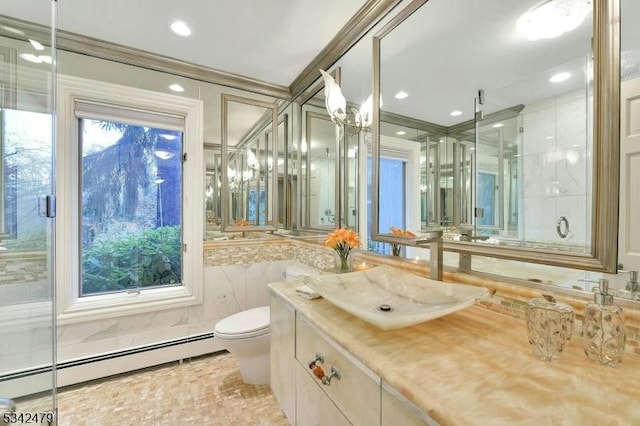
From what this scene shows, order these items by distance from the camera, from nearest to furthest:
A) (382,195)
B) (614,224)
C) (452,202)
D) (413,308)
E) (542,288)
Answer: (614,224)
(542,288)
(413,308)
(452,202)
(382,195)

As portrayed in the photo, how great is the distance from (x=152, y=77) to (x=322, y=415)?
244cm

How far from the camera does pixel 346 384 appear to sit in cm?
80

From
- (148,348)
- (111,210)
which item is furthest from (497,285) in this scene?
(111,210)

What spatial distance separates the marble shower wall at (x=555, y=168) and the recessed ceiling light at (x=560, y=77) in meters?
0.05

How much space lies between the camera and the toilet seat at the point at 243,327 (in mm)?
1664

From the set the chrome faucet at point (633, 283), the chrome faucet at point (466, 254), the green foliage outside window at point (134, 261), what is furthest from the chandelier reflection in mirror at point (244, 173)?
the chrome faucet at point (633, 283)

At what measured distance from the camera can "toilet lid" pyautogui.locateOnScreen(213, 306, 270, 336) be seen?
1682 mm

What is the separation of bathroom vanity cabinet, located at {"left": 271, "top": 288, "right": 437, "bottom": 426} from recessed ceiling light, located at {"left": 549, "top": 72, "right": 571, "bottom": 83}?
1.05m

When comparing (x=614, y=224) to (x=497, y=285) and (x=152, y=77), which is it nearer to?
(x=497, y=285)

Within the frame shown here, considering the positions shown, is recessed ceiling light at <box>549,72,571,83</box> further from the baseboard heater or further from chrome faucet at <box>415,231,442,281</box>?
the baseboard heater

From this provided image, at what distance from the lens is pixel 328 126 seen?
2035 millimetres

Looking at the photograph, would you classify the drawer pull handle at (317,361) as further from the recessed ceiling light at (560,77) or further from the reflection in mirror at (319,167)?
the recessed ceiling light at (560,77)

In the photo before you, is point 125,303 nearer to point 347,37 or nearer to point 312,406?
point 312,406

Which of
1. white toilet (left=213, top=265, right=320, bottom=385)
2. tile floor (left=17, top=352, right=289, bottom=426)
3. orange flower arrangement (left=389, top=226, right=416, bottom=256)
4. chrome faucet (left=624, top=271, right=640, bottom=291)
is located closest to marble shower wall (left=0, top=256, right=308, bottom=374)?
tile floor (left=17, top=352, right=289, bottom=426)
